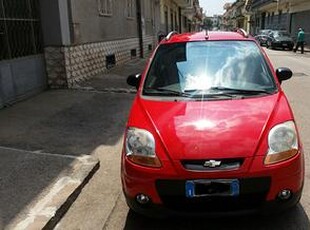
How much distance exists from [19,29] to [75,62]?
2317 millimetres

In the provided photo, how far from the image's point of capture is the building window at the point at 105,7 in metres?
15.1

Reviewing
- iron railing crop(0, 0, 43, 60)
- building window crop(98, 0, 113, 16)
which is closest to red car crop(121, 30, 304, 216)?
iron railing crop(0, 0, 43, 60)

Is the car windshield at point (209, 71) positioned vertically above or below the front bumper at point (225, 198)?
above

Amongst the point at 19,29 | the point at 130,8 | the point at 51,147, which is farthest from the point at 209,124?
the point at 130,8

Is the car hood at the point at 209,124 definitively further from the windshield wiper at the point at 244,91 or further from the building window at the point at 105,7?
the building window at the point at 105,7

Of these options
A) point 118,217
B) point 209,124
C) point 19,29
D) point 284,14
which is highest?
point 19,29

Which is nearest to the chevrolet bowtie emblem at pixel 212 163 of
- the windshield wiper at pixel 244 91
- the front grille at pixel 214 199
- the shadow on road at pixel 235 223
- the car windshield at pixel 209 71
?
the front grille at pixel 214 199

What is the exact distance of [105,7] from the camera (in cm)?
1575

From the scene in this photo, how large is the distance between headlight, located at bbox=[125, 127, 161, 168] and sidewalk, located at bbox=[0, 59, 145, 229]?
100 cm

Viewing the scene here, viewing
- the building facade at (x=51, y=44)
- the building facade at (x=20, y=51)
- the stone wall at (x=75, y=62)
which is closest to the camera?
the building facade at (x=20, y=51)

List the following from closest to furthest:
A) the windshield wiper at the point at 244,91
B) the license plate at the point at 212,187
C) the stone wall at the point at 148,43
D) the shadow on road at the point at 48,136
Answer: the license plate at the point at 212,187, the windshield wiper at the point at 244,91, the shadow on road at the point at 48,136, the stone wall at the point at 148,43

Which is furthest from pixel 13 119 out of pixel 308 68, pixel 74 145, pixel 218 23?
pixel 218 23

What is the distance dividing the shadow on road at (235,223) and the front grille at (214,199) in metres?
0.35

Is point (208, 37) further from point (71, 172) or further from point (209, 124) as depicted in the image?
point (71, 172)
